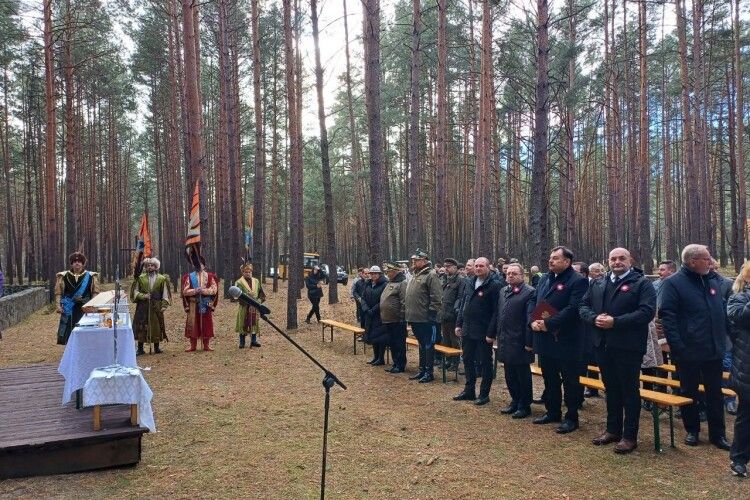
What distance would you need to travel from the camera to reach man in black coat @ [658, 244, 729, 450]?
5016mm

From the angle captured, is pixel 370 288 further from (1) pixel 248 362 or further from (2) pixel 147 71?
(2) pixel 147 71

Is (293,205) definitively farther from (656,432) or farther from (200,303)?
(656,432)

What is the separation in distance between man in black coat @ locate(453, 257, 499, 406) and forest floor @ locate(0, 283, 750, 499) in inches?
11.8

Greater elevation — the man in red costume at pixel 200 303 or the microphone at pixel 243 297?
the microphone at pixel 243 297

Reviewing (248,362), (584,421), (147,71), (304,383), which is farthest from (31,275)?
(584,421)

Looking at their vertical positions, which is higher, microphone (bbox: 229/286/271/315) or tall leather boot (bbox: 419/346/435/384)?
microphone (bbox: 229/286/271/315)

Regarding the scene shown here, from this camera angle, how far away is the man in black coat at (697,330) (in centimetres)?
502

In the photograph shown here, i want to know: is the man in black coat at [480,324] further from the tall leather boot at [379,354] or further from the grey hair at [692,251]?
the tall leather boot at [379,354]

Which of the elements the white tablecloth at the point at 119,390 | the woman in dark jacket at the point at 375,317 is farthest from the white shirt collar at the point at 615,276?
the white tablecloth at the point at 119,390

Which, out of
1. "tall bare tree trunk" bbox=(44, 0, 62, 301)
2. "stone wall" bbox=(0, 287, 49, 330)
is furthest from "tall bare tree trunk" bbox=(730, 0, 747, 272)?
"stone wall" bbox=(0, 287, 49, 330)

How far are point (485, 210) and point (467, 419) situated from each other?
34.9 ft

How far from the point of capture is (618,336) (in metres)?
5.05

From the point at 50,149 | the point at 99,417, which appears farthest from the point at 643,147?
the point at 50,149

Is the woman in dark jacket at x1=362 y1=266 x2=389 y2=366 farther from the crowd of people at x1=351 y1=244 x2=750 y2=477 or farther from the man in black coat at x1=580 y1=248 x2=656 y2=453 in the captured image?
the man in black coat at x1=580 y1=248 x2=656 y2=453
